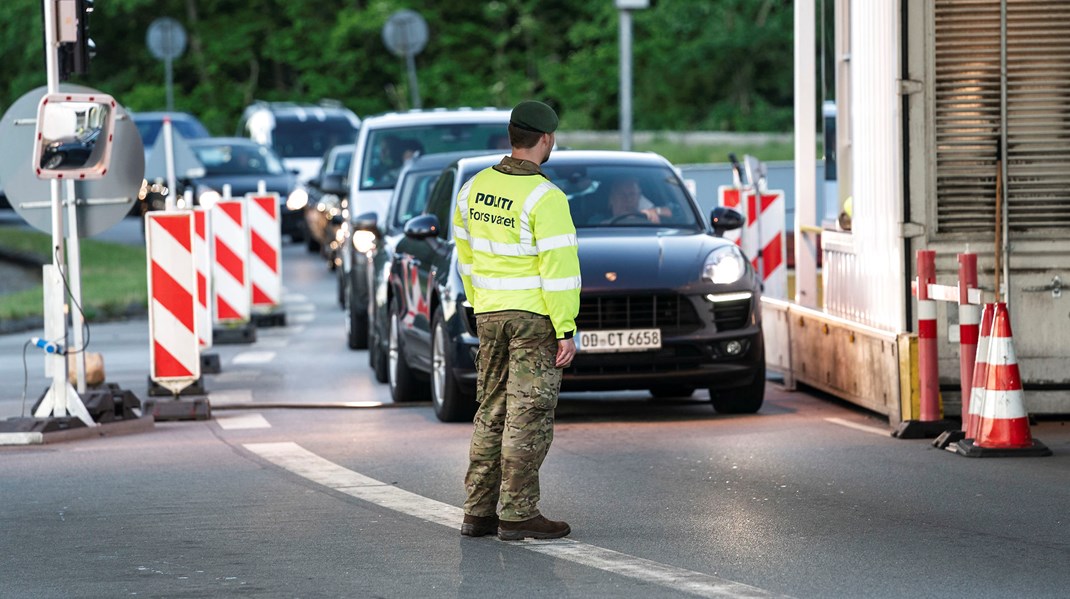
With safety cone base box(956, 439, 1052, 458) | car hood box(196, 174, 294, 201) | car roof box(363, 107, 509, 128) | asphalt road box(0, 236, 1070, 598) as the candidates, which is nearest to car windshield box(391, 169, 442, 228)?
asphalt road box(0, 236, 1070, 598)

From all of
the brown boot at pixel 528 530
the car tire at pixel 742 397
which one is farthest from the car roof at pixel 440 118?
the brown boot at pixel 528 530

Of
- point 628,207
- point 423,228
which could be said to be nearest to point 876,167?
point 628,207

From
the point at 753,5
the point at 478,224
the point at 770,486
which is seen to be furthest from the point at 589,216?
the point at 753,5

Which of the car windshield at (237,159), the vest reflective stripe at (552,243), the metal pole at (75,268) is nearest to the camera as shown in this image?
the vest reflective stripe at (552,243)

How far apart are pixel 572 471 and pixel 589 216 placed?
3.41 m

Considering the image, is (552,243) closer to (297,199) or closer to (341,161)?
(341,161)

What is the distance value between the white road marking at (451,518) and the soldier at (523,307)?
202mm

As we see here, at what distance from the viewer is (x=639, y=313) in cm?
1299

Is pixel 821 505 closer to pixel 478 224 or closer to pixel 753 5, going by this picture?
pixel 478 224

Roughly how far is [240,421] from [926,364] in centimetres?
418

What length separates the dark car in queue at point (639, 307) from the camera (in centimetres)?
1294

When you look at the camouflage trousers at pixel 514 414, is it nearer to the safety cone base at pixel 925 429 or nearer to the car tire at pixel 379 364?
the safety cone base at pixel 925 429

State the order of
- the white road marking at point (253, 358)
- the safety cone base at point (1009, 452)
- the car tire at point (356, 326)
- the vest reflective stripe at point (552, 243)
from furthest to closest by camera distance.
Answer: the car tire at point (356, 326), the white road marking at point (253, 358), the safety cone base at point (1009, 452), the vest reflective stripe at point (552, 243)

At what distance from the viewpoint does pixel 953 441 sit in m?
11.7
